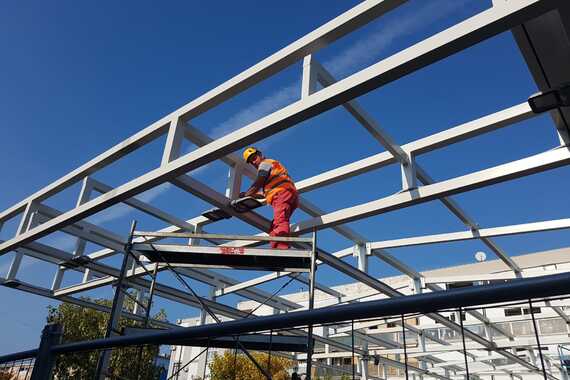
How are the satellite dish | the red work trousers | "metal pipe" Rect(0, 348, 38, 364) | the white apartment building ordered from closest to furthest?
"metal pipe" Rect(0, 348, 38, 364) < the red work trousers < the white apartment building < the satellite dish

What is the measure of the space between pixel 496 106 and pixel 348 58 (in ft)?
6.43

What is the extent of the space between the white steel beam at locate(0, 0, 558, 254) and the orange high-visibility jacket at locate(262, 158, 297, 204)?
131 cm

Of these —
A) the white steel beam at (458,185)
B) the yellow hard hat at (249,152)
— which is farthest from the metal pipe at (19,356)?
the white steel beam at (458,185)

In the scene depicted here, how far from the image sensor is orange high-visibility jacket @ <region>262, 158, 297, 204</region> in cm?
546

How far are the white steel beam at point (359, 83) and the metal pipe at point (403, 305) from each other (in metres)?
1.90

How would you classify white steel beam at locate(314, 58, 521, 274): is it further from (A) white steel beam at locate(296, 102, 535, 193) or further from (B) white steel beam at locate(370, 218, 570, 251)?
(B) white steel beam at locate(370, 218, 570, 251)

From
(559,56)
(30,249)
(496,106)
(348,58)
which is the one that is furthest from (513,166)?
(30,249)

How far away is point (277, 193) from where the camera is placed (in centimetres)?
545

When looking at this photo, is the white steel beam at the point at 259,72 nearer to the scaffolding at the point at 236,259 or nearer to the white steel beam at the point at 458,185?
the scaffolding at the point at 236,259

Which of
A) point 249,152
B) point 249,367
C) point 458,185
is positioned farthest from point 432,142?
point 249,367

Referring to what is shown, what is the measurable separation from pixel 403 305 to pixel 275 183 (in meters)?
4.20

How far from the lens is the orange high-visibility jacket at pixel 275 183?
546 centimetres

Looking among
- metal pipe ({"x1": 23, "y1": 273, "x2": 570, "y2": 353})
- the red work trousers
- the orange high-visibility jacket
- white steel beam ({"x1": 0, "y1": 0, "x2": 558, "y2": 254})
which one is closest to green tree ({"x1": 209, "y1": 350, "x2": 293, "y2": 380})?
the red work trousers

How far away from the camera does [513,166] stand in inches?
176
